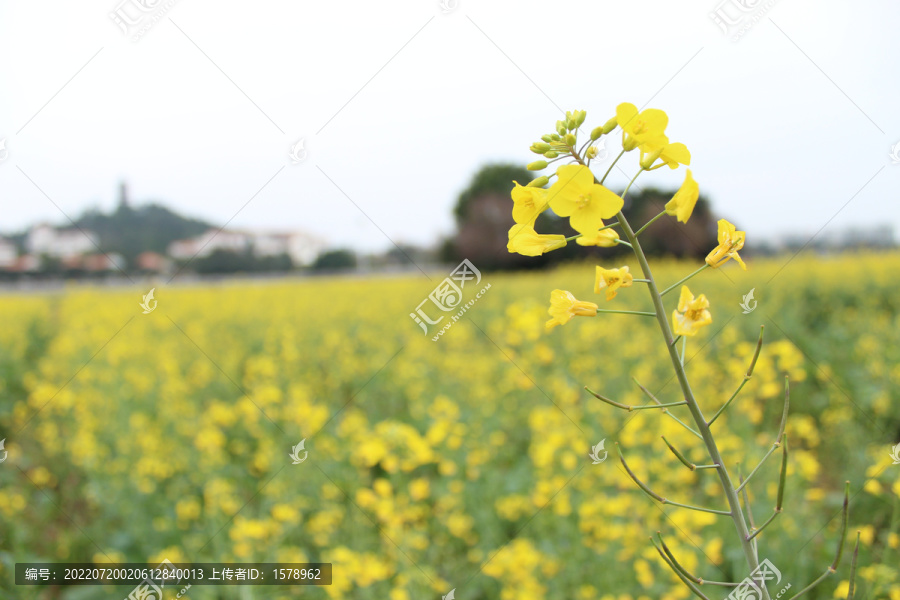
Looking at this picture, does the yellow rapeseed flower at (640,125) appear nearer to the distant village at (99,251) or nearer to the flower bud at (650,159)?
the flower bud at (650,159)

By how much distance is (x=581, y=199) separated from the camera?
2.03 ft

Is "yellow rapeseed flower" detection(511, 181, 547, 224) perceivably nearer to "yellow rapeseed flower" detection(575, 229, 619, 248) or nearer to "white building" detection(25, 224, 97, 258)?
"yellow rapeseed flower" detection(575, 229, 619, 248)

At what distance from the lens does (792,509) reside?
1.93 metres

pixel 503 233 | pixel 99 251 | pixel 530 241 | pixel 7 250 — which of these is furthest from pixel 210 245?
pixel 503 233

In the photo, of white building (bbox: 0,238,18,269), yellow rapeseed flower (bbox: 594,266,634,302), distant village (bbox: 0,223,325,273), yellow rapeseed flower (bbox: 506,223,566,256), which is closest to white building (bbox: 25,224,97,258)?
distant village (bbox: 0,223,325,273)

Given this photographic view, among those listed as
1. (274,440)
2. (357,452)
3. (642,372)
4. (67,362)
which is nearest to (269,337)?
(67,362)

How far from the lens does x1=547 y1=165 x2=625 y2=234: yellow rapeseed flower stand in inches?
23.5

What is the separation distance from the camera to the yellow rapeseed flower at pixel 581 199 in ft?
1.95

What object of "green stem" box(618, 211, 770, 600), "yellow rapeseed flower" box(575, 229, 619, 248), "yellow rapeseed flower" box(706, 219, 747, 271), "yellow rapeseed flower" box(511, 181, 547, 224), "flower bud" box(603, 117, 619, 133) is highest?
"flower bud" box(603, 117, 619, 133)

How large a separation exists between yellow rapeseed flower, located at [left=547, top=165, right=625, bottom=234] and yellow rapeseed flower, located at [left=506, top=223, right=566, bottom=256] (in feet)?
0.22

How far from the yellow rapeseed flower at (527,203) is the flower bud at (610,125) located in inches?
4.6

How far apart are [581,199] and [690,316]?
191mm

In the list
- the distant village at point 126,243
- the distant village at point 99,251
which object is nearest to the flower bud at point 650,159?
the distant village at point 126,243

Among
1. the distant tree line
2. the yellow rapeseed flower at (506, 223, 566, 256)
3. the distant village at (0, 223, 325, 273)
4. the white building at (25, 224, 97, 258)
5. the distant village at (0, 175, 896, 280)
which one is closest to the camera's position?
the yellow rapeseed flower at (506, 223, 566, 256)
